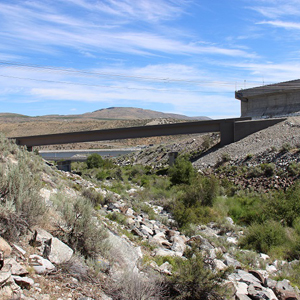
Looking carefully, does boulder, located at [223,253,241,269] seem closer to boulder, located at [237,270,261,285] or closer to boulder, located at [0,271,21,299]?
boulder, located at [237,270,261,285]

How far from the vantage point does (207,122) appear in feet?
157

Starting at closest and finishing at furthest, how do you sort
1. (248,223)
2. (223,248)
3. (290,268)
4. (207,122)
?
(290,268) → (223,248) → (248,223) → (207,122)

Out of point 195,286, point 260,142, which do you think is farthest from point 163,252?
point 260,142

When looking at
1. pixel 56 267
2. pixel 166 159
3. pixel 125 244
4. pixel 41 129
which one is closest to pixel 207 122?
pixel 166 159

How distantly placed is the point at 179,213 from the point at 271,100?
187 feet

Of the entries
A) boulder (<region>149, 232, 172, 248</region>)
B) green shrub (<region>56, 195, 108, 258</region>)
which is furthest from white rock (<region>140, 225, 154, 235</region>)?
green shrub (<region>56, 195, 108, 258</region>)

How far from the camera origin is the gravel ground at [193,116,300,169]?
3884cm

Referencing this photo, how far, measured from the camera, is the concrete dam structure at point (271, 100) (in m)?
63.7

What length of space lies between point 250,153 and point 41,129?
368 feet

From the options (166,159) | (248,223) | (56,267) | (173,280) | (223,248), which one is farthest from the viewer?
(166,159)

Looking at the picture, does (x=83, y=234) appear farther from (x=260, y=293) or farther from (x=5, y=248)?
(x=260, y=293)

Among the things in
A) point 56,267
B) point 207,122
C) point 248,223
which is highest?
point 207,122

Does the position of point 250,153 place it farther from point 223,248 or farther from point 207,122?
point 223,248

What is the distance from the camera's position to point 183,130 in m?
48.1
